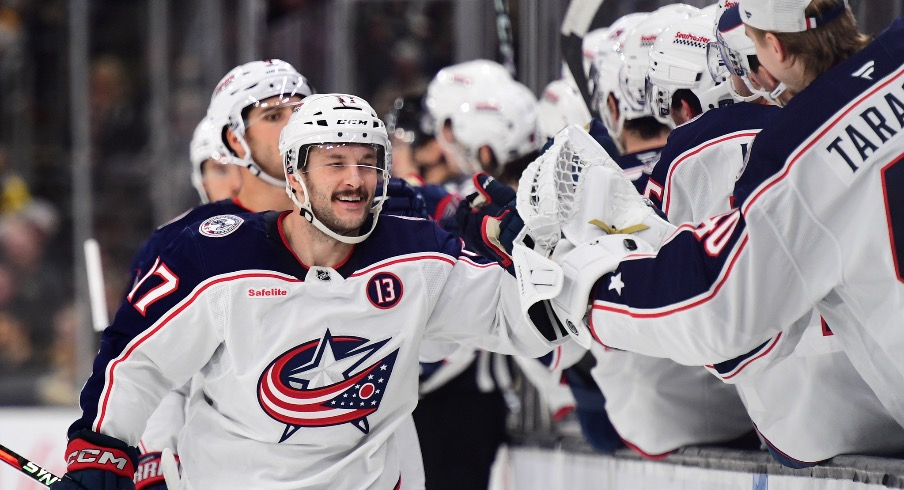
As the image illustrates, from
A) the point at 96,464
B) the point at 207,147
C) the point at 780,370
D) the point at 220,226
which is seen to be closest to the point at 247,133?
the point at 207,147

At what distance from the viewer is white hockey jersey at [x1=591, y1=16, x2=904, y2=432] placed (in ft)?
6.35

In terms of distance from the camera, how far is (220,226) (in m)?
2.78

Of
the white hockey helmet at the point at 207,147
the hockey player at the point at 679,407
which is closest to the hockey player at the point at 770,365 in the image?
the hockey player at the point at 679,407

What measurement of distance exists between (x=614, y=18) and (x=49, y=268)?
5201 mm

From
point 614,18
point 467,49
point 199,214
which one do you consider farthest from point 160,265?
point 467,49

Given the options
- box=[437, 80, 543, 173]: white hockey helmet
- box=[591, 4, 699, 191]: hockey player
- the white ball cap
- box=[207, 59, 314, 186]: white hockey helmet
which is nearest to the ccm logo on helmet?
box=[207, 59, 314, 186]: white hockey helmet

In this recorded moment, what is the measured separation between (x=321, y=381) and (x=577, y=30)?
1.62 meters

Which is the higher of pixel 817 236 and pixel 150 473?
pixel 817 236

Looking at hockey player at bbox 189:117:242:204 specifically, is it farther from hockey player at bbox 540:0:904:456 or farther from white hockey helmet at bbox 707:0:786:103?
hockey player at bbox 540:0:904:456

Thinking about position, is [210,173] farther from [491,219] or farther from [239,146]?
[491,219]

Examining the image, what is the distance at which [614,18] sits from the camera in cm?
386

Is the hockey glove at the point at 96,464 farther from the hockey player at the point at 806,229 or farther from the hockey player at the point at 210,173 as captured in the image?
the hockey player at the point at 210,173

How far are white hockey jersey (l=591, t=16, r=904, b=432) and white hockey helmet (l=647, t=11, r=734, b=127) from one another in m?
0.83

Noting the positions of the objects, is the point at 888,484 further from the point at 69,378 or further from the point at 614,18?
the point at 69,378
